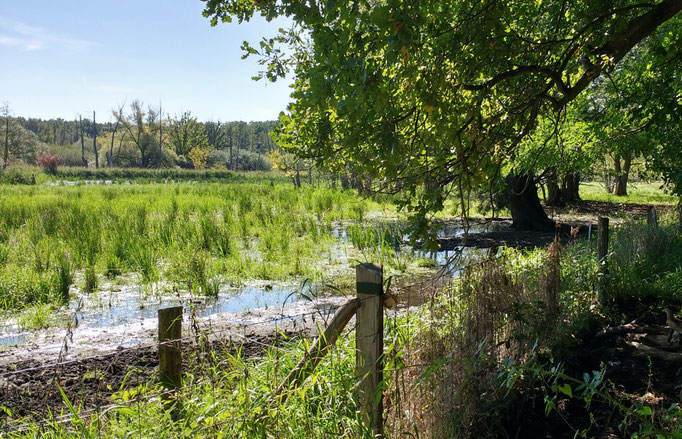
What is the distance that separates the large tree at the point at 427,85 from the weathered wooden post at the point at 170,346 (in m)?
1.59

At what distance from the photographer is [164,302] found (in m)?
7.88

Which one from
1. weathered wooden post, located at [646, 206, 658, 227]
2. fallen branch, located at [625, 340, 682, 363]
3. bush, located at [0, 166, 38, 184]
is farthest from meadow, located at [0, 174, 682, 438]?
bush, located at [0, 166, 38, 184]

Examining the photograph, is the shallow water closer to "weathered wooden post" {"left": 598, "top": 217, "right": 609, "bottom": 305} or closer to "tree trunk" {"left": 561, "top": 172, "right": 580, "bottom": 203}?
"weathered wooden post" {"left": 598, "top": 217, "right": 609, "bottom": 305}

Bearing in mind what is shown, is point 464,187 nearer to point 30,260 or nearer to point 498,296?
point 498,296

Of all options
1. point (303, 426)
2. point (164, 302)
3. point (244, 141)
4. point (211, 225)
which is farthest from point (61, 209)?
point (244, 141)

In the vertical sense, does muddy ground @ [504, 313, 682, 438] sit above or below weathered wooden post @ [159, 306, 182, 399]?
below

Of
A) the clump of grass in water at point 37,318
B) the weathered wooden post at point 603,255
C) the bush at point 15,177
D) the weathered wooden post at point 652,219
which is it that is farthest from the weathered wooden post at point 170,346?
the bush at point 15,177

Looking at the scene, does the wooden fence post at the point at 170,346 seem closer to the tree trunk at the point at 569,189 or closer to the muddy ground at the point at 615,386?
the muddy ground at the point at 615,386

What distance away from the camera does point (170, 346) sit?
10.9ft

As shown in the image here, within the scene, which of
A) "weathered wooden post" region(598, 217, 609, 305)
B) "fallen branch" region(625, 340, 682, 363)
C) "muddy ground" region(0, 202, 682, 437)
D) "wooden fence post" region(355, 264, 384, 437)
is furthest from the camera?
"weathered wooden post" region(598, 217, 609, 305)

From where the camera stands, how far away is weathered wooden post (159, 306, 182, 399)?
326 cm

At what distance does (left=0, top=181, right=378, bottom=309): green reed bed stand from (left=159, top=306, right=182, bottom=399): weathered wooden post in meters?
3.94

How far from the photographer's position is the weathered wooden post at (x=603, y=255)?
18.7 feet

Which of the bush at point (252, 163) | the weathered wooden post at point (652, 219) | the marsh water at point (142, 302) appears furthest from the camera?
the bush at point (252, 163)
